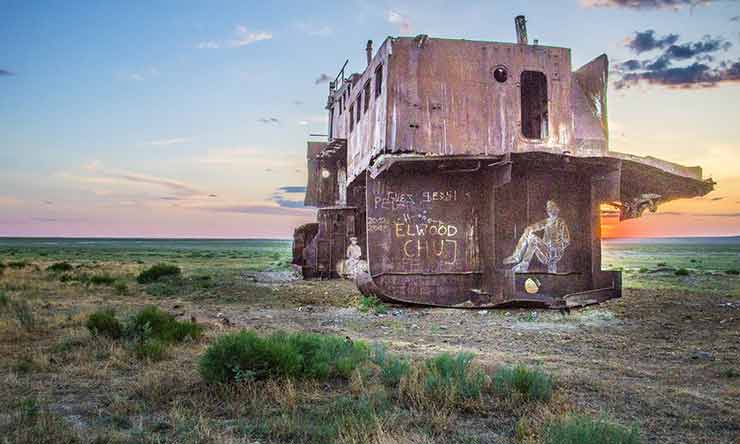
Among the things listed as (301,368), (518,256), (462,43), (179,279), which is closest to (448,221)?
(518,256)

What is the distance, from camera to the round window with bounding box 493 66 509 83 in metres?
13.4

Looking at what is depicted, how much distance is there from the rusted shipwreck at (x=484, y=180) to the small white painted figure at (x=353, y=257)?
683cm

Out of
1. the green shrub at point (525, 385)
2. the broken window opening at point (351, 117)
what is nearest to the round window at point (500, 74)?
the broken window opening at point (351, 117)

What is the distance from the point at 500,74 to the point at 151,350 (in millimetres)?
9996

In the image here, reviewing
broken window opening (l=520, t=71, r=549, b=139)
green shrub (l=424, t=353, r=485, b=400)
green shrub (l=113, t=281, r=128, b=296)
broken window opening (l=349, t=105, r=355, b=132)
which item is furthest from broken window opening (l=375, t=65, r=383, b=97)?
green shrub (l=113, t=281, r=128, b=296)

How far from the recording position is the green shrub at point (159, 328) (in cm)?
808

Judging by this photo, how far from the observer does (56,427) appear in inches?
170

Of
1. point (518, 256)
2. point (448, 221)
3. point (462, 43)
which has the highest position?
point (462, 43)

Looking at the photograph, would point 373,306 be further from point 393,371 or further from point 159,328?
point 393,371

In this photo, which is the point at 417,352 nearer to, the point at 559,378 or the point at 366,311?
the point at 559,378

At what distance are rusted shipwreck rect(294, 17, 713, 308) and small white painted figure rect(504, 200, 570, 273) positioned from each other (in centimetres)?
3

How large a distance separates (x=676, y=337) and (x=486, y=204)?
5.43 meters

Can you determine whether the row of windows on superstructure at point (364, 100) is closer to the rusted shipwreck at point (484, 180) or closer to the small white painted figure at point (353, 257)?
the rusted shipwreck at point (484, 180)

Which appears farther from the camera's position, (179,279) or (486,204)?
(179,279)
